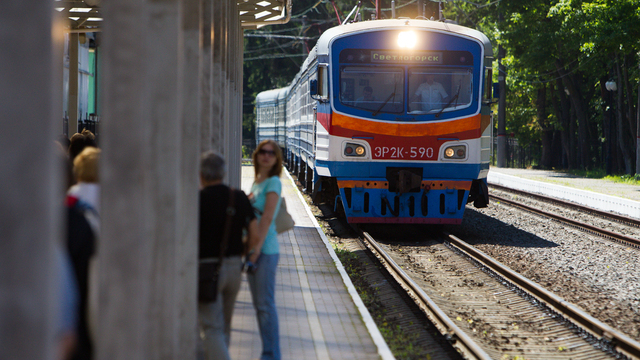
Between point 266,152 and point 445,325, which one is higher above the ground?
point 266,152

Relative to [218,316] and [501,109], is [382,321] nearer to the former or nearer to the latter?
[218,316]

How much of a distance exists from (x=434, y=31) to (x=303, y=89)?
223 inches

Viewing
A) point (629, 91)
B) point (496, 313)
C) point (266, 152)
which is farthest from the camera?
point (629, 91)

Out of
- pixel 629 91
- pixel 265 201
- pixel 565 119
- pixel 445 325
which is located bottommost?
pixel 445 325

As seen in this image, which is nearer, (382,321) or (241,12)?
(382,321)

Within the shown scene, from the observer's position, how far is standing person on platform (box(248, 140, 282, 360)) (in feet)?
17.3

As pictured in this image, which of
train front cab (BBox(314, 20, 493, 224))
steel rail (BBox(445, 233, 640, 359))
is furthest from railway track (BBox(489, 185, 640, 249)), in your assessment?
steel rail (BBox(445, 233, 640, 359))

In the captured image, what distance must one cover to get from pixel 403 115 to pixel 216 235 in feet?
28.4

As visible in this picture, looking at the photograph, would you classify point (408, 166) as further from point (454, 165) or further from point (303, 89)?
point (303, 89)

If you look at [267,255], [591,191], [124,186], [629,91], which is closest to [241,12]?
[267,255]

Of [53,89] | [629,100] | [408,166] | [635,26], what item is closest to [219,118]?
[53,89]

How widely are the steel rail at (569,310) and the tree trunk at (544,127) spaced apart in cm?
2704

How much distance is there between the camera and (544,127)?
122ft

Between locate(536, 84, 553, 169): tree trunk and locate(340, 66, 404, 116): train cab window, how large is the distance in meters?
24.5
